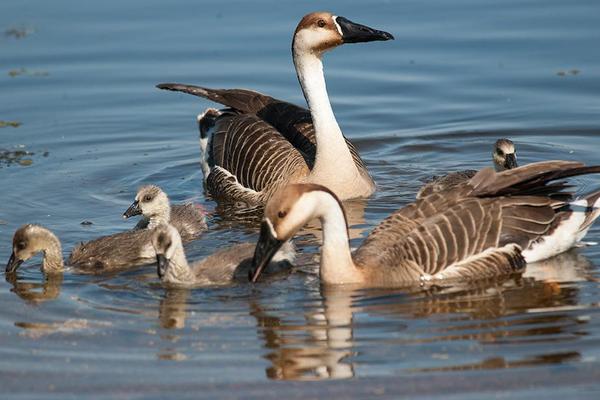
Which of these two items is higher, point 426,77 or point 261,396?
point 426,77

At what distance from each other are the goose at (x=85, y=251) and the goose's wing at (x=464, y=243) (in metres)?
2.16

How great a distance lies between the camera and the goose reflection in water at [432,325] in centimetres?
835

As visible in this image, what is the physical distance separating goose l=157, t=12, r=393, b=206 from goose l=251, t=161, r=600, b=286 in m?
2.75

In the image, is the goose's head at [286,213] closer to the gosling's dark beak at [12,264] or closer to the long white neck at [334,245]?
the long white neck at [334,245]

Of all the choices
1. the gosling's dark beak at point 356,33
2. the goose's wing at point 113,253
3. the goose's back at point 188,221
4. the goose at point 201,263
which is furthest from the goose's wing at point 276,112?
the goose at point 201,263

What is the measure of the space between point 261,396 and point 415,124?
843 centimetres

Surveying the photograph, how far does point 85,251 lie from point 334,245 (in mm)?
2612

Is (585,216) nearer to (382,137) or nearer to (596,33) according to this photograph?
(382,137)

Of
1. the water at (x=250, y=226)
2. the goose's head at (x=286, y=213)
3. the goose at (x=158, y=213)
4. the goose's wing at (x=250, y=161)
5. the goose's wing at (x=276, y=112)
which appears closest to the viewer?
the water at (x=250, y=226)

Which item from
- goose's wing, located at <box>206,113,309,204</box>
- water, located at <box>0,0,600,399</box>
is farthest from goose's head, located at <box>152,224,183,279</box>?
goose's wing, located at <box>206,113,309,204</box>

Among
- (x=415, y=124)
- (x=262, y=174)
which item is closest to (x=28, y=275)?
(x=262, y=174)

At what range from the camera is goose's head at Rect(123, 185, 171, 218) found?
11.9m

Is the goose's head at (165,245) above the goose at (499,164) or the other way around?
the other way around

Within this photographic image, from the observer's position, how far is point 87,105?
16797mm
